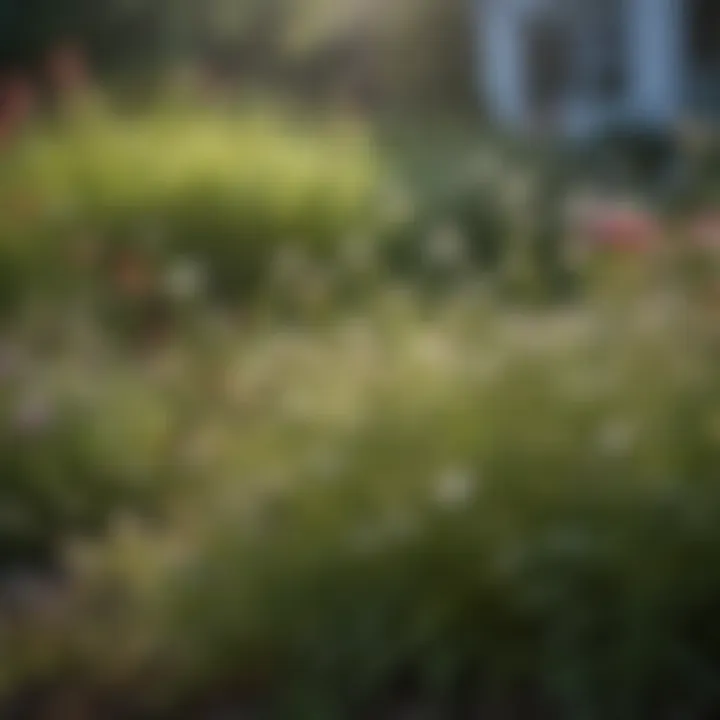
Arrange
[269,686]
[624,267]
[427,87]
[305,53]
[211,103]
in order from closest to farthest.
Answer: [269,686] < [624,267] < [211,103] < [305,53] < [427,87]

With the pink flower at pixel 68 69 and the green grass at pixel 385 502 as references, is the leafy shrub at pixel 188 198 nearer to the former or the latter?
the pink flower at pixel 68 69

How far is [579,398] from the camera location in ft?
15.1

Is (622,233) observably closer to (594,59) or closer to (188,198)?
(188,198)

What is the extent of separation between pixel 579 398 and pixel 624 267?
1210 millimetres

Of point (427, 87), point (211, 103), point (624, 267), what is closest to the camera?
point (624, 267)

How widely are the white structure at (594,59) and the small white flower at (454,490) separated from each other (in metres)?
10.7

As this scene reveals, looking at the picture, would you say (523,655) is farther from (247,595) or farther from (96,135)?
(96,135)

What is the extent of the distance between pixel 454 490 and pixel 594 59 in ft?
42.0

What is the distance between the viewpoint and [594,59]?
54.3 feet

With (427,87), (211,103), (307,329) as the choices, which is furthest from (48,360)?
(427,87)

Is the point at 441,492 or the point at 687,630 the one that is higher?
the point at 441,492

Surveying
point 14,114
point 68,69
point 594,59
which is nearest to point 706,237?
point 14,114

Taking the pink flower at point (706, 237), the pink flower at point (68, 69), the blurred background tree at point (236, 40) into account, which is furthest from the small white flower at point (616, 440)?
the blurred background tree at point (236, 40)

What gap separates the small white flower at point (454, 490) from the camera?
4207 mm
